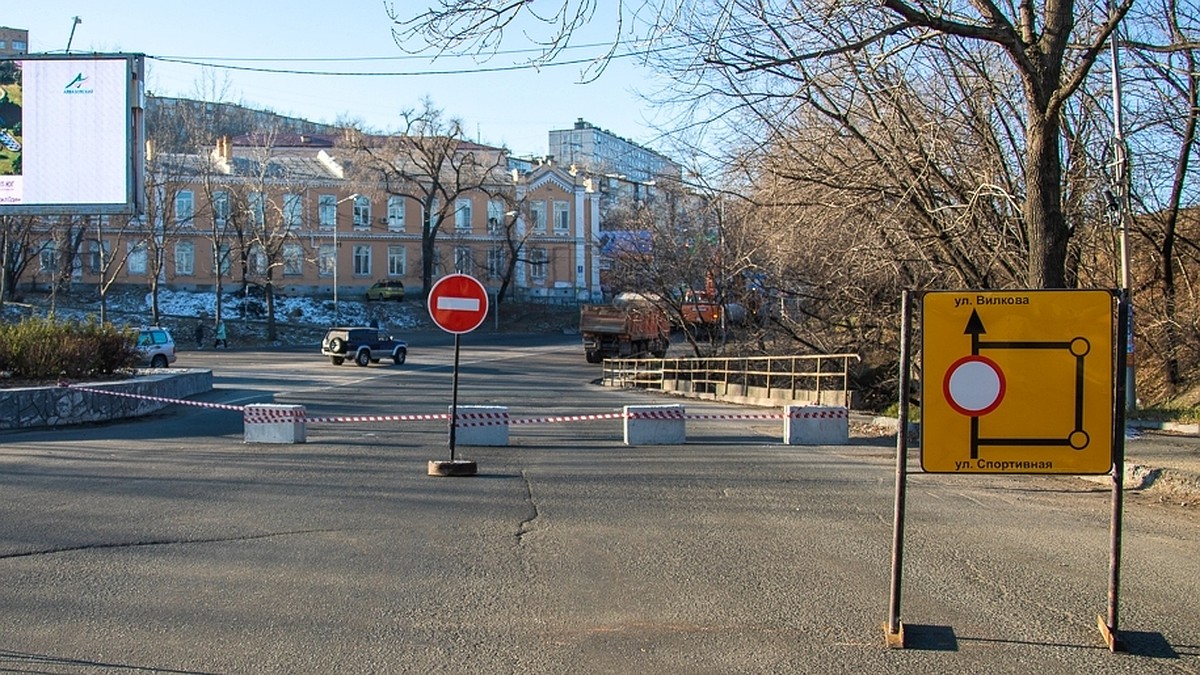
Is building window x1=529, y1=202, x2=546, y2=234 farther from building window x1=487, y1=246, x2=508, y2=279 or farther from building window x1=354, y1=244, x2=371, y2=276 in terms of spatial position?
building window x1=354, y1=244, x2=371, y2=276

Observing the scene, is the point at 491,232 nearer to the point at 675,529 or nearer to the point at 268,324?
the point at 268,324

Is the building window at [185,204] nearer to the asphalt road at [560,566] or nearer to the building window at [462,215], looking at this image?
the building window at [462,215]

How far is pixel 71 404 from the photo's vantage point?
17.8 meters

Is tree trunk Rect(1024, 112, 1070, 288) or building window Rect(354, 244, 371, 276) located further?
building window Rect(354, 244, 371, 276)

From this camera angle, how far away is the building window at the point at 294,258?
7276cm

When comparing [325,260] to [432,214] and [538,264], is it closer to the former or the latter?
[432,214]

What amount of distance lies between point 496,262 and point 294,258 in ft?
47.2

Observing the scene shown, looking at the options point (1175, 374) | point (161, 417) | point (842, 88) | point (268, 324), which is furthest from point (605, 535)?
point (268, 324)

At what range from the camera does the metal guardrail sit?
2434 cm

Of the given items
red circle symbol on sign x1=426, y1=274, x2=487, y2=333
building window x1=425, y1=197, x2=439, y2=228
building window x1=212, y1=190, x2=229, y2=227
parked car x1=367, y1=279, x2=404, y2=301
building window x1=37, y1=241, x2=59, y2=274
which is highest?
building window x1=425, y1=197, x2=439, y2=228

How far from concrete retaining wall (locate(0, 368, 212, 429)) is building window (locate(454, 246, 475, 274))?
5714 cm

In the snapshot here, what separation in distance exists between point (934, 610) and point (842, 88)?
43.8 ft

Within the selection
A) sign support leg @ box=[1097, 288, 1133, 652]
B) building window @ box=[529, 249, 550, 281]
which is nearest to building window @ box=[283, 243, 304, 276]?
building window @ box=[529, 249, 550, 281]

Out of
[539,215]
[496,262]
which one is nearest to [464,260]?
[496,262]
